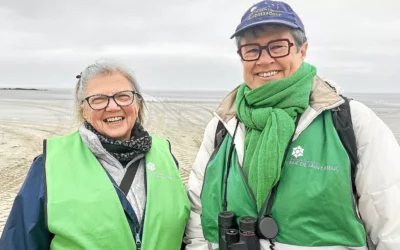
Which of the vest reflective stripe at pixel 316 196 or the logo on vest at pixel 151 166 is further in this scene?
the logo on vest at pixel 151 166

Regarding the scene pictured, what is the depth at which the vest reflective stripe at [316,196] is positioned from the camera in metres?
2.45

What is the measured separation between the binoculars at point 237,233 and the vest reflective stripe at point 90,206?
53cm

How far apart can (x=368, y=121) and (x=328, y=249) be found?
80cm

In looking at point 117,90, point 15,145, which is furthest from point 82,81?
point 15,145

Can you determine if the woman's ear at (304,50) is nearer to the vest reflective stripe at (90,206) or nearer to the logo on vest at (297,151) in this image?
the logo on vest at (297,151)

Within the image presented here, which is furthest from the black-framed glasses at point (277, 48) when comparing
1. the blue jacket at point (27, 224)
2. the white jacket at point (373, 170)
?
the blue jacket at point (27, 224)

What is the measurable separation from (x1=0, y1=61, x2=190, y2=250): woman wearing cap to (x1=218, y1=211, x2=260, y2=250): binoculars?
546 millimetres

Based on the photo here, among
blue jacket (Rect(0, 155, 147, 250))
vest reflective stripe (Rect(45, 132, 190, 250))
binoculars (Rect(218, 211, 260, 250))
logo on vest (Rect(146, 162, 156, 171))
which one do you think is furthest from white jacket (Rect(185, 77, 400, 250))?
A: blue jacket (Rect(0, 155, 147, 250))

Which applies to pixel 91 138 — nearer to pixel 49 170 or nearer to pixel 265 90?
pixel 49 170

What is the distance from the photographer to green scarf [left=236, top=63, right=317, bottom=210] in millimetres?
2521

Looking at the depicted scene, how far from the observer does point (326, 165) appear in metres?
2.48

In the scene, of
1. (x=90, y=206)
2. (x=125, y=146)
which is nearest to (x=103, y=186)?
(x=90, y=206)

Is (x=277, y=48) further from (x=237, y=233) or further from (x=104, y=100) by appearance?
(x=104, y=100)

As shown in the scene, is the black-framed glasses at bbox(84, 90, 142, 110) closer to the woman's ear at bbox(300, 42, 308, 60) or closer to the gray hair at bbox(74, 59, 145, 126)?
the gray hair at bbox(74, 59, 145, 126)
